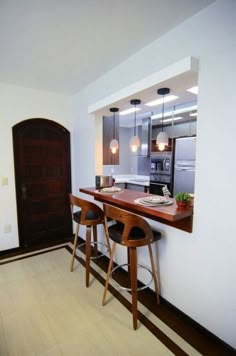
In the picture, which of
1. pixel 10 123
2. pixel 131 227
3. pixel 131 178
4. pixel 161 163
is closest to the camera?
pixel 131 227

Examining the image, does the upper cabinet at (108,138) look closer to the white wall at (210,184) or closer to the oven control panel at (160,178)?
the oven control panel at (160,178)

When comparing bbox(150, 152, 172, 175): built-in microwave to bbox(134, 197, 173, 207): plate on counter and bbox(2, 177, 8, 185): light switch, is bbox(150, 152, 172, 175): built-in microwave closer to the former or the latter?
bbox(134, 197, 173, 207): plate on counter

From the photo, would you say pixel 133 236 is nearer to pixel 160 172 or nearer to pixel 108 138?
pixel 108 138

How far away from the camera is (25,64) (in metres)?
2.34

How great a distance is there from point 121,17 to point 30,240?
331 cm

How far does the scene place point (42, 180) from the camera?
11.2 feet

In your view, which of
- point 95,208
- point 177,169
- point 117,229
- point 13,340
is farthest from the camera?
point 177,169

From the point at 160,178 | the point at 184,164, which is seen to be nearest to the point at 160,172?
the point at 160,178

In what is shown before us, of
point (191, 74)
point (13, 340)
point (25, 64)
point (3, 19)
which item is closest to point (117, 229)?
point (13, 340)

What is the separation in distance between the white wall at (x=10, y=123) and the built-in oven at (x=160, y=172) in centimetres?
236

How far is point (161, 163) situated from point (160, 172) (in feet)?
0.63

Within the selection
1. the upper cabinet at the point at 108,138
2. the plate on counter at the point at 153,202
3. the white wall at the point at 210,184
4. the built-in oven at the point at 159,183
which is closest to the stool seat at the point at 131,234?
the white wall at the point at 210,184

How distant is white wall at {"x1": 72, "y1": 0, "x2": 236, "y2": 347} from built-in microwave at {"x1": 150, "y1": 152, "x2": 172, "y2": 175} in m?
2.24

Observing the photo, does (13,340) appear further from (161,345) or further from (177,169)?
(177,169)
